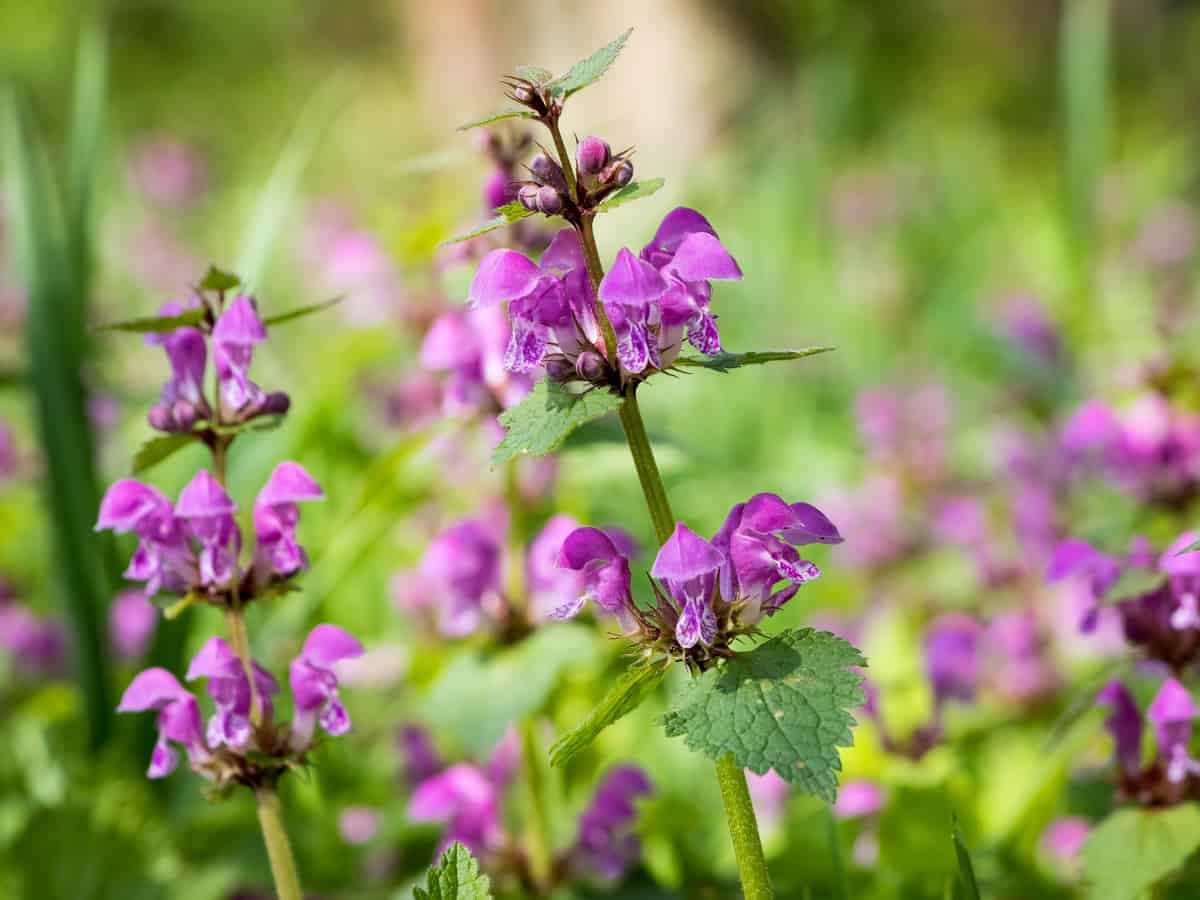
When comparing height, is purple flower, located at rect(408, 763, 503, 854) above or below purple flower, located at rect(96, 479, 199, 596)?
below

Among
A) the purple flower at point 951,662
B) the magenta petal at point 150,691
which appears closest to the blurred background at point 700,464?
the purple flower at point 951,662

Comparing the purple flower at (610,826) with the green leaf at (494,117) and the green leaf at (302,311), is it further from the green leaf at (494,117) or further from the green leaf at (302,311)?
the green leaf at (494,117)

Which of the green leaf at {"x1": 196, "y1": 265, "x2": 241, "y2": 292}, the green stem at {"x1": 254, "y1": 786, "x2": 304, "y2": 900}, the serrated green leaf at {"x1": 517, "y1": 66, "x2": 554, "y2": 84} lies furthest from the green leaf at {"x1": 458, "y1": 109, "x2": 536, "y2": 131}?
the green stem at {"x1": 254, "y1": 786, "x2": 304, "y2": 900}

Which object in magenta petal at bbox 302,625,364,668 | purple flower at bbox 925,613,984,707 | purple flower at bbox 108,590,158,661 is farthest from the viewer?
purple flower at bbox 108,590,158,661

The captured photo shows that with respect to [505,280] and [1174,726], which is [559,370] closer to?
[505,280]

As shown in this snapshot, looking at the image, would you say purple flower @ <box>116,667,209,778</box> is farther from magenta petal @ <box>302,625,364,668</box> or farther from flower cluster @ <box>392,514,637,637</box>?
flower cluster @ <box>392,514,637,637</box>

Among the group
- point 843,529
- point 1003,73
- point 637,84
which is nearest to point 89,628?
point 843,529
